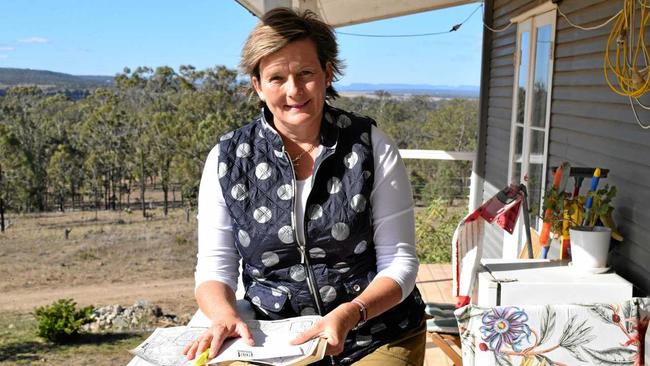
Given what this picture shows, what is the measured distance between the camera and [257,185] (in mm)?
1669

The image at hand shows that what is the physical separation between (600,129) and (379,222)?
1.94 metres

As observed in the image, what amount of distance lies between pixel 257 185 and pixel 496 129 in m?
4.98

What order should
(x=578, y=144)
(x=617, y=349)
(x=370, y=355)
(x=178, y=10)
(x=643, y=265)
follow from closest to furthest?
(x=370, y=355) < (x=617, y=349) < (x=643, y=265) < (x=578, y=144) < (x=178, y=10)

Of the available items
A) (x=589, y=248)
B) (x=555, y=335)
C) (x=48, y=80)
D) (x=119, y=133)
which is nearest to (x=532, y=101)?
(x=589, y=248)

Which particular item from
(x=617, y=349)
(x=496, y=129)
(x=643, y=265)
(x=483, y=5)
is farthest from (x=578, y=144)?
(x=483, y=5)

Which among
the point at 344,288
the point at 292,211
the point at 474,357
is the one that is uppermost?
the point at 292,211

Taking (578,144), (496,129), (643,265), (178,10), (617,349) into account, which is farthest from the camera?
(178,10)

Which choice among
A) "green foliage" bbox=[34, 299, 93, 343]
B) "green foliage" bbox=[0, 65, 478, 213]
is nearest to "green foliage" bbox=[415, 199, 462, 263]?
"green foliage" bbox=[34, 299, 93, 343]

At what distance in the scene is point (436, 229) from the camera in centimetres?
898

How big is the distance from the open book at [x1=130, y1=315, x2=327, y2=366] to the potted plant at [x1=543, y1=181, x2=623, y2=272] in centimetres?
135

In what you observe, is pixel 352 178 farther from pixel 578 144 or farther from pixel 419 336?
pixel 578 144

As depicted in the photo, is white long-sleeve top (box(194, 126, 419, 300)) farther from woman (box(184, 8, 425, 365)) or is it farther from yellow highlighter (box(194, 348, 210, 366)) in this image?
yellow highlighter (box(194, 348, 210, 366))

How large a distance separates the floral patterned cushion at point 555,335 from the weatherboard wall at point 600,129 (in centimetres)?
55

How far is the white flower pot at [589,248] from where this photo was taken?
2512 millimetres
